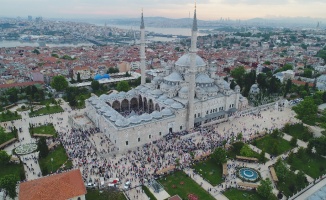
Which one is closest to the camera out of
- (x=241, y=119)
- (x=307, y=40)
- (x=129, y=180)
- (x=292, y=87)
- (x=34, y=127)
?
(x=129, y=180)

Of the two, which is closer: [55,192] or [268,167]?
[55,192]

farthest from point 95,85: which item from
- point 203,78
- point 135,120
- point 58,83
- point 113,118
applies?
point 135,120

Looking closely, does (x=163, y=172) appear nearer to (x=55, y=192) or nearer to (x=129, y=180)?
(x=129, y=180)

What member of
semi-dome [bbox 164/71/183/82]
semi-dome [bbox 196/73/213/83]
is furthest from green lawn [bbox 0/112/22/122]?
semi-dome [bbox 196/73/213/83]

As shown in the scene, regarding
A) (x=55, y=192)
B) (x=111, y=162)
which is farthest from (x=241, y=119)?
(x=55, y=192)

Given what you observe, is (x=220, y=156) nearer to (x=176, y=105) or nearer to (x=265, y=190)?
(x=265, y=190)

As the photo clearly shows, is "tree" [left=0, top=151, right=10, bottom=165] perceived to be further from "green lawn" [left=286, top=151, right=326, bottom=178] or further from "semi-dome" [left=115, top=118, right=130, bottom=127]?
"green lawn" [left=286, top=151, right=326, bottom=178]

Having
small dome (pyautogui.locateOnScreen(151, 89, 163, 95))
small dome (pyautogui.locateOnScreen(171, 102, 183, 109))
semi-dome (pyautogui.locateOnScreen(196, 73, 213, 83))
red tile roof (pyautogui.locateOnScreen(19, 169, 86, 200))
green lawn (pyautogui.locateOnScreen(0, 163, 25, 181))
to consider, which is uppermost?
semi-dome (pyautogui.locateOnScreen(196, 73, 213, 83))
